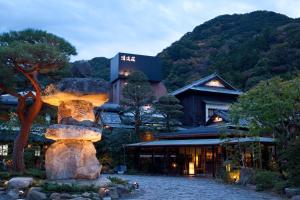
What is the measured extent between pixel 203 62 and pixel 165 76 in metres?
6.13

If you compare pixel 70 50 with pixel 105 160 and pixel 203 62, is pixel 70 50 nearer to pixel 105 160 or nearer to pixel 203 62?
pixel 105 160

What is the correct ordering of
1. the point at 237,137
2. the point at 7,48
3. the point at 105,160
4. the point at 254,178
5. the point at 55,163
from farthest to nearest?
the point at 105,160
the point at 237,137
the point at 254,178
the point at 7,48
the point at 55,163

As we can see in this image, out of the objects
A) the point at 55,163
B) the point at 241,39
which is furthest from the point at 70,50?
the point at 241,39

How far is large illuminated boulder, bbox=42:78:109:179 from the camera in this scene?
13.9 meters

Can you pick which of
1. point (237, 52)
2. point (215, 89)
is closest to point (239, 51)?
point (237, 52)

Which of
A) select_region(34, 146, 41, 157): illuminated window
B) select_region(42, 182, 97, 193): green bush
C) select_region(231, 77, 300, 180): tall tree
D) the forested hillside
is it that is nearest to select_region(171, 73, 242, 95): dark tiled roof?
the forested hillside

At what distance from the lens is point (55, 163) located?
13.9m

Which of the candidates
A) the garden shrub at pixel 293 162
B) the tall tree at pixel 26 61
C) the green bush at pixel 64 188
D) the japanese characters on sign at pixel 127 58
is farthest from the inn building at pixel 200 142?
the japanese characters on sign at pixel 127 58

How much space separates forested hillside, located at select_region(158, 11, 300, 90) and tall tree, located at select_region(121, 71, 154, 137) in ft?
46.0

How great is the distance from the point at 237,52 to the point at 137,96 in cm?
2599

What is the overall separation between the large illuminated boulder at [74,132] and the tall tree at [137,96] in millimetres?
16327

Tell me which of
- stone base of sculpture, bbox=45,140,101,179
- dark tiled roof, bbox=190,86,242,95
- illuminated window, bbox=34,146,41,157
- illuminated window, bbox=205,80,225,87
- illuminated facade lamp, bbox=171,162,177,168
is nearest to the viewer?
stone base of sculpture, bbox=45,140,101,179

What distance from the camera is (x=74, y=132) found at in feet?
45.3

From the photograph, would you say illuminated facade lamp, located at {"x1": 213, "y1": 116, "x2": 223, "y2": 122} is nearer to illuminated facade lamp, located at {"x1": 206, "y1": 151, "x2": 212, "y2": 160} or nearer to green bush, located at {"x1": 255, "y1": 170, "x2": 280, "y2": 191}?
illuminated facade lamp, located at {"x1": 206, "y1": 151, "x2": 212, "y2": 160}
